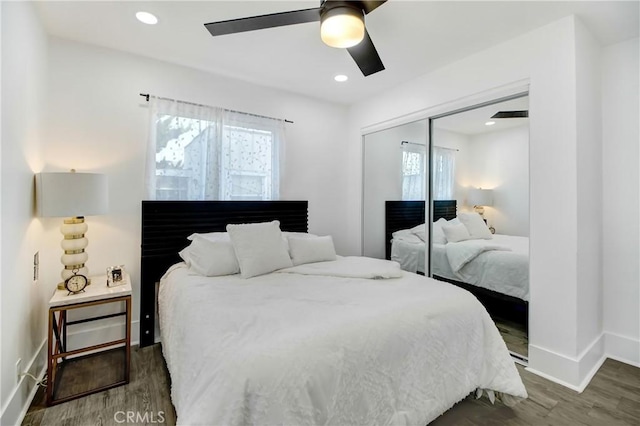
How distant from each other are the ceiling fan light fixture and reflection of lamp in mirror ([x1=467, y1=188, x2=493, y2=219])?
6.25 ft

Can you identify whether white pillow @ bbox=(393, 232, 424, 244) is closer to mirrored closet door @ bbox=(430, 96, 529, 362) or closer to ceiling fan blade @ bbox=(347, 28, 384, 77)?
mirrored closet door @ bbox=(430, 96, 529, 362)

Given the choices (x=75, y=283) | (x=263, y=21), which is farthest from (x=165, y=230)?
(x=263, y=21)

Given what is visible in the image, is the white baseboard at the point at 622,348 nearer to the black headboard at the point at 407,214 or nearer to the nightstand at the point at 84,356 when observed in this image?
the black headboard at the point at 407,214

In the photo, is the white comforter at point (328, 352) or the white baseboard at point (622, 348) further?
the white baseboard at point (622, 348)

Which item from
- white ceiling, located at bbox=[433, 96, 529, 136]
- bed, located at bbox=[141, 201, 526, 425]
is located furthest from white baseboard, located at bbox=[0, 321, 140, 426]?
white ceiling, located at bbox=[433, 96, 529, 136]

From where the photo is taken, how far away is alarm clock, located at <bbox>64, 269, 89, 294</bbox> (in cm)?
217

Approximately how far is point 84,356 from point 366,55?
330cm

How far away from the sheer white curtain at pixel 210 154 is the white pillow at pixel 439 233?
1796 mm

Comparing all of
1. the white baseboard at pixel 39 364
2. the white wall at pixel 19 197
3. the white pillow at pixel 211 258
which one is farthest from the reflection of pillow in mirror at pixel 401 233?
the white wall at pixel 19 197

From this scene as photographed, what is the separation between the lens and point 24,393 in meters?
1.88

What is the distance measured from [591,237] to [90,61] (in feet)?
14.5

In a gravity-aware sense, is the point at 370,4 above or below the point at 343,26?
above

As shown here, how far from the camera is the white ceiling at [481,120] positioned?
2537 millimetres

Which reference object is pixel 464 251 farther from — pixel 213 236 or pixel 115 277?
pixel 115 277
